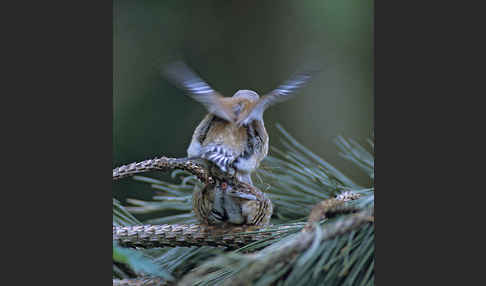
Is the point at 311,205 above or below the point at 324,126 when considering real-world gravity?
below

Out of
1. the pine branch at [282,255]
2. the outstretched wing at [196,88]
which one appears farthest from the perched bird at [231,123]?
the pine branch at [282,255]

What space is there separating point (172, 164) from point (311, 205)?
269 millimetres

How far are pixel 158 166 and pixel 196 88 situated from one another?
13cm

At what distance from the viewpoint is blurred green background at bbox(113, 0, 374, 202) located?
86 centimetres

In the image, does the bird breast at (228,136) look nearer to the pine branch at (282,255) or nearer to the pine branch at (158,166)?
the pine branch at (158,166)

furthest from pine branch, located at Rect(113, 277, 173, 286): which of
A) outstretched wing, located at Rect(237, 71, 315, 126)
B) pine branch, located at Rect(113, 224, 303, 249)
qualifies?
outstretched wing, located at Rect(237, 71, 315, 126)

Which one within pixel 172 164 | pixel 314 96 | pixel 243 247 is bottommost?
pixel 243 247

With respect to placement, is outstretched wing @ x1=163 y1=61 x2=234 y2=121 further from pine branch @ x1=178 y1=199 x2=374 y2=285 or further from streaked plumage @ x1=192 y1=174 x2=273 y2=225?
pine branch @ x1=178 y1=199 x2=374 y2=285

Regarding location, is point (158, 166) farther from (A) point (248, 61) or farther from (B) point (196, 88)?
(A) point (248, 61)

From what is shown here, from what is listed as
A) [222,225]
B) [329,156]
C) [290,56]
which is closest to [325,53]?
[290,56]

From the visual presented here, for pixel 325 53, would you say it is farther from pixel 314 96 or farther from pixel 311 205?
pixel 311 205

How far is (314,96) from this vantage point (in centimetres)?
89

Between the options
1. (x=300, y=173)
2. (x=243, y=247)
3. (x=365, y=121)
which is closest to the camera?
(x=243, y=247)

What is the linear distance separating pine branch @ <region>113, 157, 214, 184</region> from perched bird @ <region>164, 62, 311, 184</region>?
0.02 m
